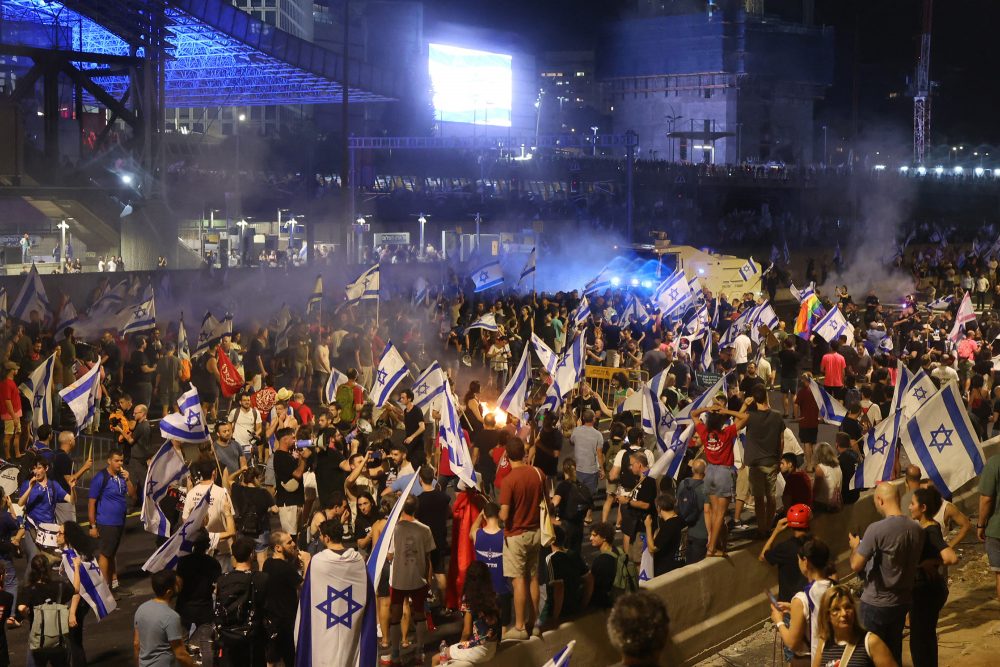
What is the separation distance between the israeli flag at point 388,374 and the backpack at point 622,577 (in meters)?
6.70

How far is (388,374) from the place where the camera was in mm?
15180

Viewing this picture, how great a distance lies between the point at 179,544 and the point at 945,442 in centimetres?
631

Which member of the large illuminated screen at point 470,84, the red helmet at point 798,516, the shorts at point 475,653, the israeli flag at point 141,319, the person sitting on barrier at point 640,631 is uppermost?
the large illuminated screen at point 470,84

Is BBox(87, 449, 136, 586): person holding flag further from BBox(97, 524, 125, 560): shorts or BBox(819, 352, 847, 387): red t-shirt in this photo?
BBox(819, 352, 847, 387): red t-shirt

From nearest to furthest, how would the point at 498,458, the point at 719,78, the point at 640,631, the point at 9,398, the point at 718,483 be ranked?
the point at 640,631, the point at 718,483, the point at 498,458, the point at 9,398, the point at 719,78

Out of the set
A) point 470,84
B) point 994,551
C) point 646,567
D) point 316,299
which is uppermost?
point 470,84

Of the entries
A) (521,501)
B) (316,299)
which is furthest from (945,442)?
(316,299)

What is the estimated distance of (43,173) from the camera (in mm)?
34156

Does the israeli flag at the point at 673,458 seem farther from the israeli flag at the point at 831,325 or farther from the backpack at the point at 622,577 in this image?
the israeli flag at the point at 831,325

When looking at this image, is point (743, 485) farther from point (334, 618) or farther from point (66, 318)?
point (66, 318)

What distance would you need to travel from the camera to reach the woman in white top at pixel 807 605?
739 cm

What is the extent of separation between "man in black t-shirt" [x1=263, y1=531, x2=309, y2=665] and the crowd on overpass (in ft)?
0.05

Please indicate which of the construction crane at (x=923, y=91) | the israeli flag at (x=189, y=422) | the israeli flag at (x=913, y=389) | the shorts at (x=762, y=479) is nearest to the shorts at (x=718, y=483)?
the shorts at (x=762, y=479)

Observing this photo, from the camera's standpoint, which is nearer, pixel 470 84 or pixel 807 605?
pixel 807 605
